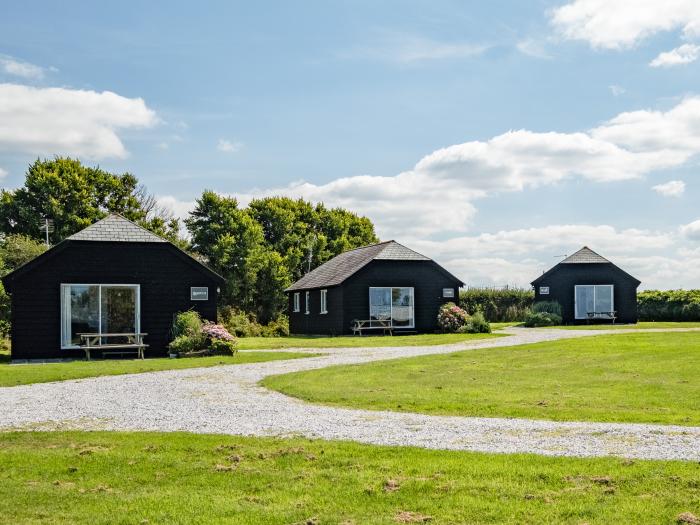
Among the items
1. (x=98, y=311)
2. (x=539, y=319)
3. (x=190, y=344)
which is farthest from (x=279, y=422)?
(x=539, y=319)

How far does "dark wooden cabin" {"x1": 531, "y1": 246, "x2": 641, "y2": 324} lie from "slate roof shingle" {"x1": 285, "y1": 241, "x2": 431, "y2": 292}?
11912 mm

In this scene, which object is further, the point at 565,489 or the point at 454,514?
the point at 565,489

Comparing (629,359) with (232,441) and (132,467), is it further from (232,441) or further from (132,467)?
(132,467)

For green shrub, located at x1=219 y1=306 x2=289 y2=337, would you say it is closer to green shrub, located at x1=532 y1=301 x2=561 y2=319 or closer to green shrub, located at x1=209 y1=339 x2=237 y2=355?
green shrub, located at x1=532 y1=301 x2=561 y2=319

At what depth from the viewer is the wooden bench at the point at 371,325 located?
119 ft

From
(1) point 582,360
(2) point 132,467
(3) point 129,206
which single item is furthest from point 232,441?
(3) point 129,206

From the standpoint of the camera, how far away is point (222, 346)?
81.0 ft

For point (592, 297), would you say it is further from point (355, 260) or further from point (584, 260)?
point (355, 260)

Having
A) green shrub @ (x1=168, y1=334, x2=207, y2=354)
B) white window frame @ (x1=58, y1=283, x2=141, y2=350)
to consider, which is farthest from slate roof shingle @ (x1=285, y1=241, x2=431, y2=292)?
green shrub @ (x1=168, y1=334, x2=207, y2=354)

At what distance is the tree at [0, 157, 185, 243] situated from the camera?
45.2 metres

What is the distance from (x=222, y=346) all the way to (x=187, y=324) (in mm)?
1866

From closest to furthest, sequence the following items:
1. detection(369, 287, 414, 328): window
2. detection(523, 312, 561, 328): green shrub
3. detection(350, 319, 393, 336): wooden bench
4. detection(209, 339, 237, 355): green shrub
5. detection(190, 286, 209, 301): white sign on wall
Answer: detection(209, 339, 237, 355): green shrub < detection(190, 286, 209, 301): white sign on wall < detection(350, 319, 393, 336): wooden bench < detection(369, 287, 414, 328): window < detection(523, 312, 561, 328): green shrub

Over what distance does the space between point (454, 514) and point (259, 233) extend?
41.7 m

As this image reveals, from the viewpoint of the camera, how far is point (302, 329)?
43250mm
